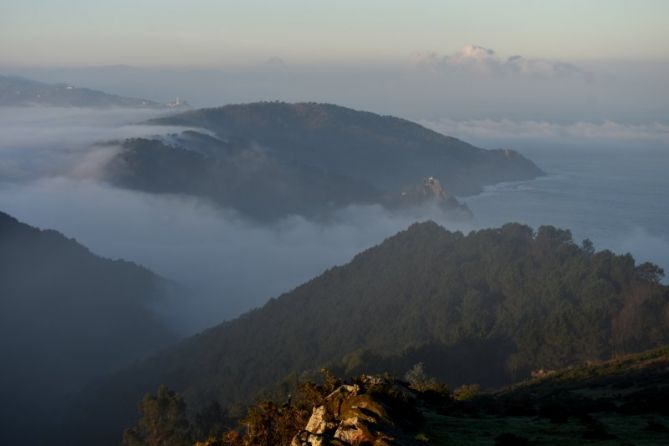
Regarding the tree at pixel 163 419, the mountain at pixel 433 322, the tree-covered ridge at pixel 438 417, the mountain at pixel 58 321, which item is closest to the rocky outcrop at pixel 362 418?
the tree-covered ridge at pixel 438 417

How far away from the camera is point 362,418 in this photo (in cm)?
1489

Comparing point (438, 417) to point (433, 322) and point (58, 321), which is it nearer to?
point (433, 322)

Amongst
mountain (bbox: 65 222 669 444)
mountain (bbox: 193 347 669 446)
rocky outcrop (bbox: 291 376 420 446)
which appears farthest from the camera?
mountain (bbox: 65 222 669 444)

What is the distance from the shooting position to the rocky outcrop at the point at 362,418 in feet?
47.3

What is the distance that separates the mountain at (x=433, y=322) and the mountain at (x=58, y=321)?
711cm

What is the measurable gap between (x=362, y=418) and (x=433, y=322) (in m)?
63.2

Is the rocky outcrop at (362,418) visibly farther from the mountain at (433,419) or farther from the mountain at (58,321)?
the mountain at (58,321)

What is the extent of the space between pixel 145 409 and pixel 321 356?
29306 millimetres

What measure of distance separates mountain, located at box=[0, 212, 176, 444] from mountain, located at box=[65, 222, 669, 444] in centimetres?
711

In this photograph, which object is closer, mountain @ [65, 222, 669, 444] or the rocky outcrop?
the rocky outcrop

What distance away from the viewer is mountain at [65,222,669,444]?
61.2 meters

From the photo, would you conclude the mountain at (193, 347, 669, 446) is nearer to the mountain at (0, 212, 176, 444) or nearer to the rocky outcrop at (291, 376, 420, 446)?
the rocky outcrop at (291, 376, 420, 446)

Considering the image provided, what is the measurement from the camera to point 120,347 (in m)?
112

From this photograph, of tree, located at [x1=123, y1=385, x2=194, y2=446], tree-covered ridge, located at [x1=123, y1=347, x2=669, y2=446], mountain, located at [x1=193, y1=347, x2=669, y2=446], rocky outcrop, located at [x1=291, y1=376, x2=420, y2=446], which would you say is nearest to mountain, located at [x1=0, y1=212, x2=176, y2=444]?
tree, located at [x1=123, y1=385, x2=194, y2=446]
